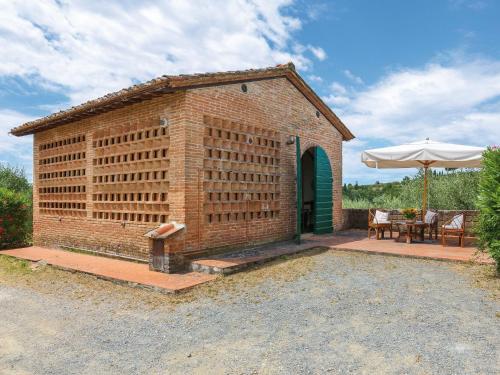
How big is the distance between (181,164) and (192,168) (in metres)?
0.22

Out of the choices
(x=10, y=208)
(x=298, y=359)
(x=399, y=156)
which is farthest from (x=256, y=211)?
(x=10, y=208)

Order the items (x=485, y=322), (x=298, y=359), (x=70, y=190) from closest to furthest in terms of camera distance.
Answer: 1. (x=298, y=359)
2. (x=485, y=322)
3. (x=70, y=190)

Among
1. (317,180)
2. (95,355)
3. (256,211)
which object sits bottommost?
(95,355)

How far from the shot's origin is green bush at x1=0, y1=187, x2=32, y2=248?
11.2 metres

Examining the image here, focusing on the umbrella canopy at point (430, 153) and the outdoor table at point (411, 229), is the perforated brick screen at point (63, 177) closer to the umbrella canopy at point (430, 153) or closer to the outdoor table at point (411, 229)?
the umbrella canopy at point (430, 153)

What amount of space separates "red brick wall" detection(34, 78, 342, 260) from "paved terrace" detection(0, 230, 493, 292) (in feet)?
1.35

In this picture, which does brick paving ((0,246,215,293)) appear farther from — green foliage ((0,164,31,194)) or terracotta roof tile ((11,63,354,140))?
green foliage ((0,164,31,194))

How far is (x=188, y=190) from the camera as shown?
6.97m

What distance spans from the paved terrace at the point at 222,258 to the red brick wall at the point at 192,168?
412 millimetres

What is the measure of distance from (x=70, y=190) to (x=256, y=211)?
506cm

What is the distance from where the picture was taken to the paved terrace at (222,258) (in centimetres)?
631

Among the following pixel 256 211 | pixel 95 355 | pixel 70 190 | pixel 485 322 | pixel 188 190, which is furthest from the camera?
pixel 70 190

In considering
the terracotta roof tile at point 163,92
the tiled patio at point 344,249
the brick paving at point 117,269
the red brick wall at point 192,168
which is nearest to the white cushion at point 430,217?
the tiled patio at point 344,249

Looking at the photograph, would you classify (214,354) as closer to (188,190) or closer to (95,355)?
(95,355)
